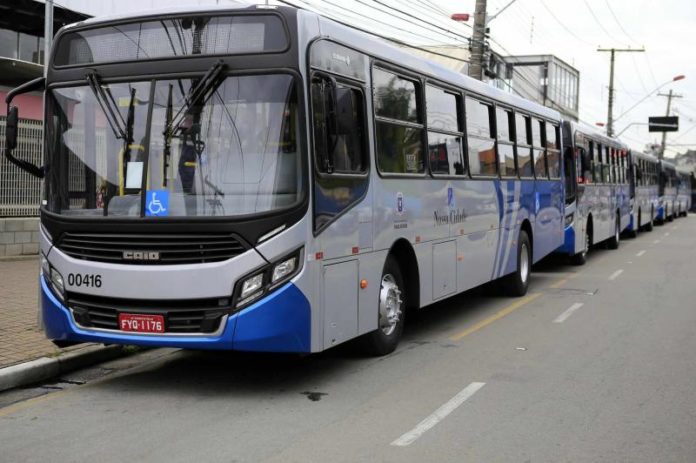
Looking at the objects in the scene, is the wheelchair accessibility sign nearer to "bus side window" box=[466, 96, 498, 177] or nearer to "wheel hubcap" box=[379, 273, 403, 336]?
"wheel hubcap" box=[379, 273, 403, 336]

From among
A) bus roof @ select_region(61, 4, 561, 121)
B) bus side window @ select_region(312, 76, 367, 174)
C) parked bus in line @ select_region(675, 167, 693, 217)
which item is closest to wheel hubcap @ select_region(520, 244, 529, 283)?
bus roof @ select_region(61, 4, 561, 121)

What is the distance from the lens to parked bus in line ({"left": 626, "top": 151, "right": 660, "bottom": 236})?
90.4ft

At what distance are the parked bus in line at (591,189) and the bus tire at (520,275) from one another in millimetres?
3867

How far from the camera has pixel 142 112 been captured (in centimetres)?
675

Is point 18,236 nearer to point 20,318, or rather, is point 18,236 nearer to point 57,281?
point 20,318

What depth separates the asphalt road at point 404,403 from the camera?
535 cm

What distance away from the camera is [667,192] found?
135ft

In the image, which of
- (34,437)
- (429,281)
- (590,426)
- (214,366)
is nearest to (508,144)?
(429,281)

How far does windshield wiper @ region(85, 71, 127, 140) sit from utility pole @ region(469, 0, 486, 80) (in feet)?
51.9

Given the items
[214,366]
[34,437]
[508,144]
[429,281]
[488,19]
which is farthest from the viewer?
[488,19]

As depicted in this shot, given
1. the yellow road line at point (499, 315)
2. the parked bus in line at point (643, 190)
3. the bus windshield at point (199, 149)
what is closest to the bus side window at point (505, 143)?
the yellow road line at point (499, 315)

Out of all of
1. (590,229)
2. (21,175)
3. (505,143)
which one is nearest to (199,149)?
(505,143)

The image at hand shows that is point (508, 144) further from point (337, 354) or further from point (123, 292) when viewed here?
point (123, 292)

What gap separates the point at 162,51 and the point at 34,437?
315cm
